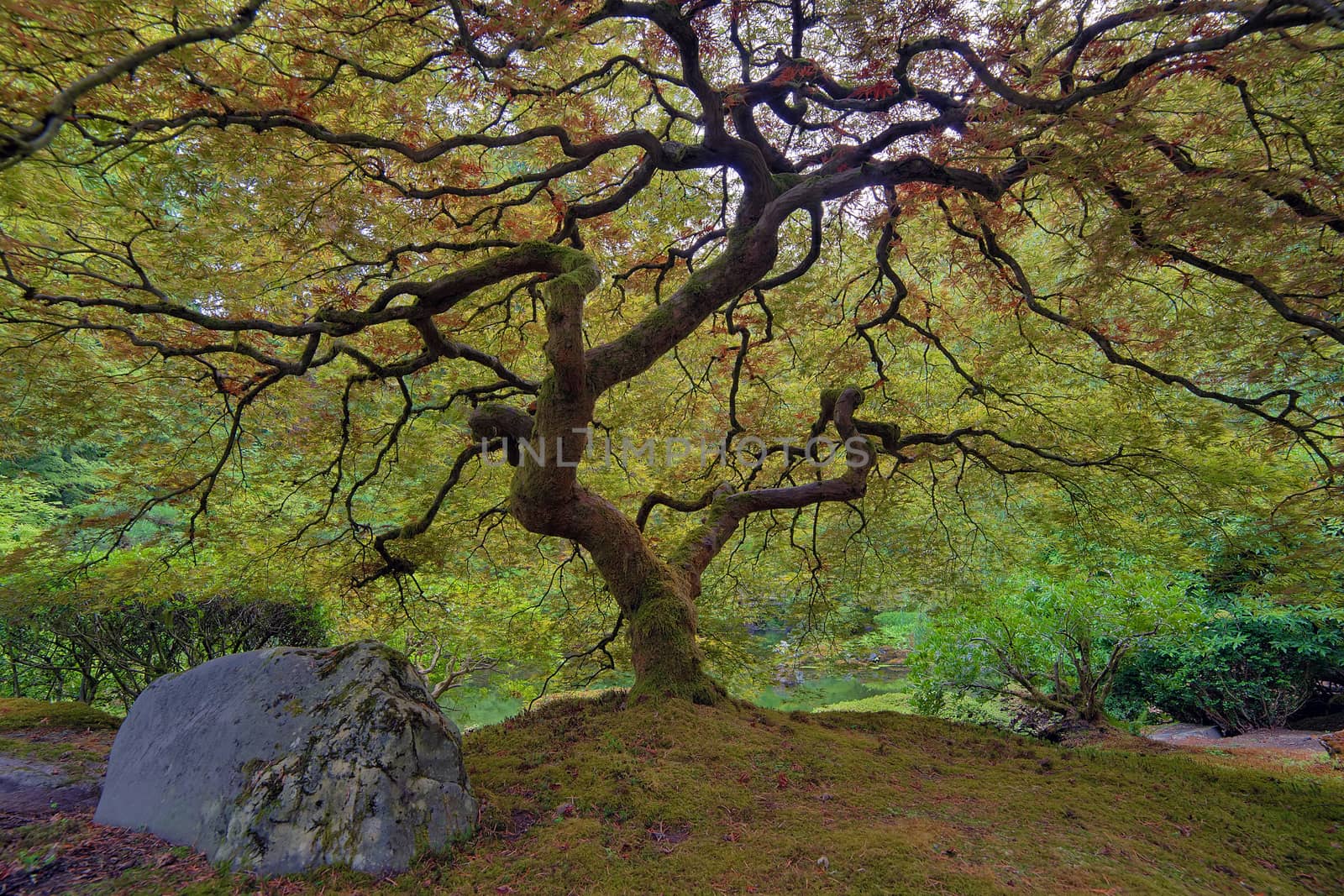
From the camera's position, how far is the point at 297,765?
1.95 metres

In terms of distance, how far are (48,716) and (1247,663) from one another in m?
10.9

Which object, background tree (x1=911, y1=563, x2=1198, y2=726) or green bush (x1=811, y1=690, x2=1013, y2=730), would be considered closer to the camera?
background tree (x1=911, y1=563, x2=1198, y2=726)

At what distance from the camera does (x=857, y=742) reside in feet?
10.7

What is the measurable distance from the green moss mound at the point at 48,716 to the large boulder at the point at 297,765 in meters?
2.13

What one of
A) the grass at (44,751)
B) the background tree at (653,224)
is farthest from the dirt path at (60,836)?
the background tree at (653,224)

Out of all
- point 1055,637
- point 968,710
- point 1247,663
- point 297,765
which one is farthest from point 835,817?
point 1247,663

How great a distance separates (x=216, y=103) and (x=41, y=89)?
0.75m

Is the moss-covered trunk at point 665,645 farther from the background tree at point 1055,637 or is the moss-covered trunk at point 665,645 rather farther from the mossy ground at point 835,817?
the background tree at point 1055,637

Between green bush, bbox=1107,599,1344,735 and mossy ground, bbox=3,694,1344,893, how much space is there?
2954 millimetres

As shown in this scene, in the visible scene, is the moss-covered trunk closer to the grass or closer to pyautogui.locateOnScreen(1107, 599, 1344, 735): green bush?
the grass

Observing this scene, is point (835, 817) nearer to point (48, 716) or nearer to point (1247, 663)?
point (48, 716)

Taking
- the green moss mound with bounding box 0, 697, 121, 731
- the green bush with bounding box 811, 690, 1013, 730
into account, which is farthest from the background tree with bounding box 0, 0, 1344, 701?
the green bush with bounding box 811, 690, 1013, 730

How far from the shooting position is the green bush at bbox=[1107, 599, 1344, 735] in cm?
566

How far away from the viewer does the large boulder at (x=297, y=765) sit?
73.1 inches
